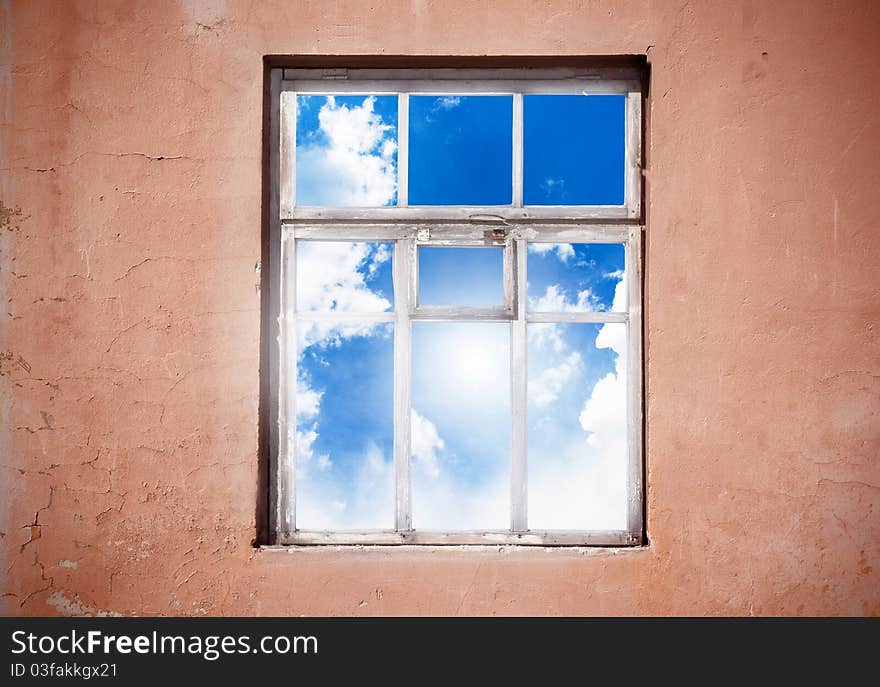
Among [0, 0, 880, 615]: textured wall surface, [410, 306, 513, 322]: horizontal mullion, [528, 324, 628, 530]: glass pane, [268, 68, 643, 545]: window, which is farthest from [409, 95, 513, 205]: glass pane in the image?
[528, 324, 628, 530]: glass pane

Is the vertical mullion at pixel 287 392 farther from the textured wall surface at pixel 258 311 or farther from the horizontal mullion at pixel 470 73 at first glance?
the horizontal mullion at pixel 470 73

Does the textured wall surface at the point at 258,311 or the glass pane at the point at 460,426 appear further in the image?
the glass pane at the point at 460,426

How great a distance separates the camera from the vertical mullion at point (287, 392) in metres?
2.19

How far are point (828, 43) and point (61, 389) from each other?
2.90m

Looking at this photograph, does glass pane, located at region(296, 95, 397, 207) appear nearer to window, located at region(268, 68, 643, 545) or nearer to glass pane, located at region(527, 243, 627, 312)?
window, located at region(268, 68, 643, 545)

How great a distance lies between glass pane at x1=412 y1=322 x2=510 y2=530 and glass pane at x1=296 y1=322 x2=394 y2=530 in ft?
0.36

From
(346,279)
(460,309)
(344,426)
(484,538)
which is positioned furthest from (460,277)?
(484,538)

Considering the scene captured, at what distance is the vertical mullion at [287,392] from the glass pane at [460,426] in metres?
0.43

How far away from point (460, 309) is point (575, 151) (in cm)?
71

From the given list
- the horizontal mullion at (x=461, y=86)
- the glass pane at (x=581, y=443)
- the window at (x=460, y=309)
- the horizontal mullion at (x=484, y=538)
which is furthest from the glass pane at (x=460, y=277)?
the horizontal mullion at (x=484, y=538)

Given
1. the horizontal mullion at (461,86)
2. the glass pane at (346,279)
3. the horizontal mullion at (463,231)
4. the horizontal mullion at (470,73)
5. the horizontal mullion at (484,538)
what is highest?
the horizontal mullion at (470,73)

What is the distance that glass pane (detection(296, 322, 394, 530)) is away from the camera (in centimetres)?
221

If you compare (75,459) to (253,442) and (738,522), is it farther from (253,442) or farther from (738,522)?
(738,522)

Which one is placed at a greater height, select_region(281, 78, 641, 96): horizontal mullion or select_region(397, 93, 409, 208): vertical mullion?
select_region(281, 78, 641, 96): horizontal mullion
